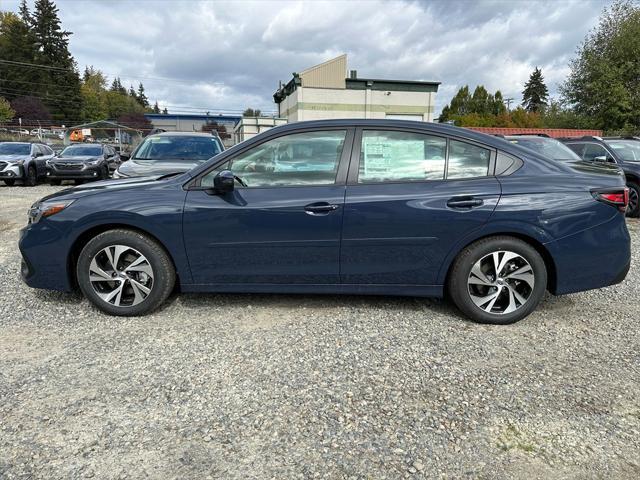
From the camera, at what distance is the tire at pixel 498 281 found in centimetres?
339

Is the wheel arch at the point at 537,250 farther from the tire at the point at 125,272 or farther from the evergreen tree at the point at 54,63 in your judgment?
the evergreen tree at the point at 54,63

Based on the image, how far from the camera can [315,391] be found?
8.49 feet

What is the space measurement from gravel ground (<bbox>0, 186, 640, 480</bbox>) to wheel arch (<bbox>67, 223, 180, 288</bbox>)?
377 mm

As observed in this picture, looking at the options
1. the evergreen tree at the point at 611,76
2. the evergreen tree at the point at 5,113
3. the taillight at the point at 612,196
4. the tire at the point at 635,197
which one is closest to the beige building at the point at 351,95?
the evergreen tree at the point at 611,76

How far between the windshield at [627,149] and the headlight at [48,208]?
10.2 m

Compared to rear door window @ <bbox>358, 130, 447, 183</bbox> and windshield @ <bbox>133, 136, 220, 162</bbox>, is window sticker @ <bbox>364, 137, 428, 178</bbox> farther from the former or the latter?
windshield @ <bbox>133, 136, 220, 162</bbox>

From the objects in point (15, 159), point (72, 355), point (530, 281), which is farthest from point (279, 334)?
point (15, 159)

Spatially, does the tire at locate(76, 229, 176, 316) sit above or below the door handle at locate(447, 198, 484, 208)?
below

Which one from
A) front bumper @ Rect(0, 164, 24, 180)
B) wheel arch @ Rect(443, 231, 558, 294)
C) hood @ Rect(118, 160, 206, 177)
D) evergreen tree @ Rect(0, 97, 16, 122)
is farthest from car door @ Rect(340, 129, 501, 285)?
evergreen tree @ Rect(0, 97, 16, 122)

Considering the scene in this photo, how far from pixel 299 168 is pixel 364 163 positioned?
0.53 meters

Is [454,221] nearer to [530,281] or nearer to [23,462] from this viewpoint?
[530,281]

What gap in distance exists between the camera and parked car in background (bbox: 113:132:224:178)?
23.0 ft

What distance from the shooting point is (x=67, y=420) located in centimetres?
231

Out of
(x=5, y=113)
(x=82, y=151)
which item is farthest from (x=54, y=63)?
(x=82, y=151)
